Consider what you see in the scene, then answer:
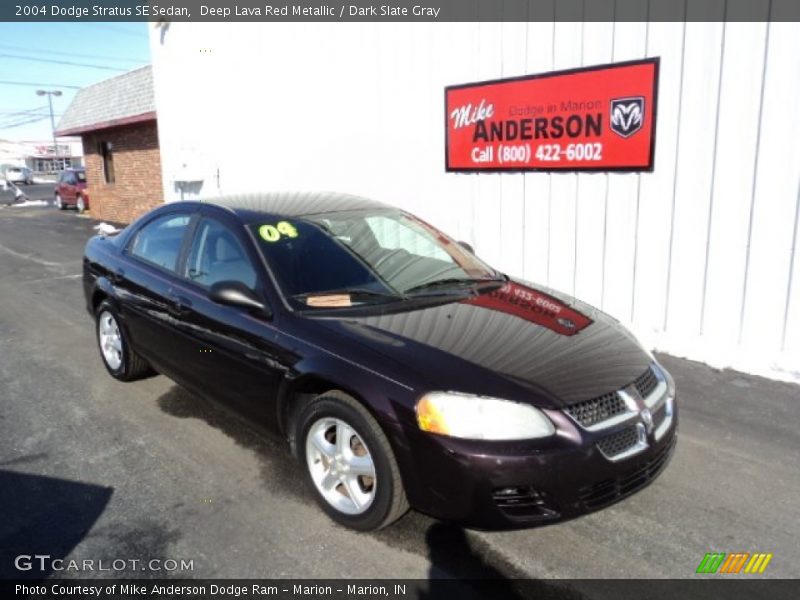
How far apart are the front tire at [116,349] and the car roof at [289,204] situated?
136 centimetres

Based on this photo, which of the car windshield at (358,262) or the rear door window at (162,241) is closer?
the car windshield at (358,262)

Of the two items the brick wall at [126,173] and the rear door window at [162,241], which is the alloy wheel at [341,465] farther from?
the brick wall at [126,173]

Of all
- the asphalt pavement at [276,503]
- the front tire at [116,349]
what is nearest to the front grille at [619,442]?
the asphalt pavement at [276,503]

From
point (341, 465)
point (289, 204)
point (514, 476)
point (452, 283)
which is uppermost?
point (289, 204)

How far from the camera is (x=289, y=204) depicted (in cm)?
423

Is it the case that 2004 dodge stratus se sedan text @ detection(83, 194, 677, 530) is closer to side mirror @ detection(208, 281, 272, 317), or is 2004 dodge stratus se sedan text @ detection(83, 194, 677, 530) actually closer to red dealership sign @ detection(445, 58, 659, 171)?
side mirror @ detection(208, 281, 272, 317)

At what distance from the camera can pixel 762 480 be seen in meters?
3.58

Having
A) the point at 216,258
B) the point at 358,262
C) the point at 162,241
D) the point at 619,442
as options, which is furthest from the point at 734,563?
the point at 162,241

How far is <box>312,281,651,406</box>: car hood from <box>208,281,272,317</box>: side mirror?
0.41 m

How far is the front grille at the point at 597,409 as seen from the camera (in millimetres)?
2691

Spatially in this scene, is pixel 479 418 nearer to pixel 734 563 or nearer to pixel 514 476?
pixel 514 476

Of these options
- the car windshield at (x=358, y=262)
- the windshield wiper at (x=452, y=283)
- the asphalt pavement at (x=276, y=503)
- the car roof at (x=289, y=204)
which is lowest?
the asphalt pavement at (x=276, y=503)

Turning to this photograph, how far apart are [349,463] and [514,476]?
812mm

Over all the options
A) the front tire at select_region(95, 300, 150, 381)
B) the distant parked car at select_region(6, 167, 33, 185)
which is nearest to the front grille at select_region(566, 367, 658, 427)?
the front tire at select_region(95, 300, 150, 381)
